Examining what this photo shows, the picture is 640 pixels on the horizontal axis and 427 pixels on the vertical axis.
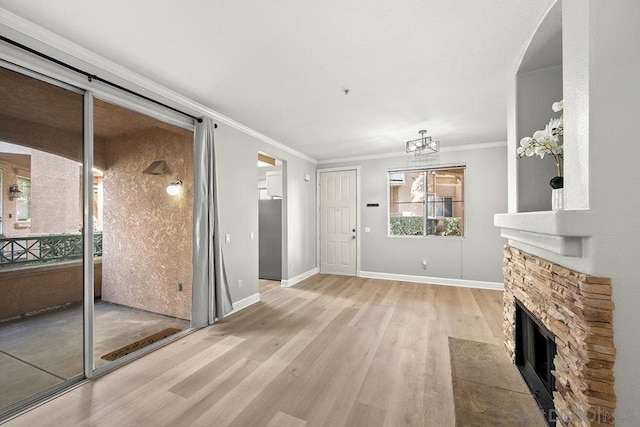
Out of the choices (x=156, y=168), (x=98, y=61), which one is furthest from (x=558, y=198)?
(x=156, y=168)

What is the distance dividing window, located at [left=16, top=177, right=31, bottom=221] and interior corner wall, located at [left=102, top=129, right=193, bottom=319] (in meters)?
1.53

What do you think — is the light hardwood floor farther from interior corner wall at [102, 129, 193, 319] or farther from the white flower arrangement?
the white flower arrangement

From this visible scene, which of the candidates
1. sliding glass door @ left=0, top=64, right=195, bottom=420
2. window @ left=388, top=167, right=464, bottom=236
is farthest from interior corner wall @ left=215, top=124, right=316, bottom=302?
window @ left=388, top=167, right=464, bottom=236

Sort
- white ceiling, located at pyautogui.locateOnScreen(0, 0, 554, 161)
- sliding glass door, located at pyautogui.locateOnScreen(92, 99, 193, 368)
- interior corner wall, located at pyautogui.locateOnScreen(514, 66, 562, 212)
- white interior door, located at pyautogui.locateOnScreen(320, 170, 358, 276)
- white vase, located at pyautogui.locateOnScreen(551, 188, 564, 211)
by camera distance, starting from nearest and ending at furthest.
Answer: white vase, located at pyautogui.locateOnScreen(551, 188, 564, 211) → white ceiling, located at pyautogui.locateOnScreen(0, 0, 554, 161) → interior corner wall, located at pyautogui.locateOnScreen(514, 66, 562, 212) → sliding glass door, located at pyautogui.locateOnScreen(92, 99, 193, 368) → white interior door, located at pyautogui.locateOnScreen(320, 170, 358, 276)

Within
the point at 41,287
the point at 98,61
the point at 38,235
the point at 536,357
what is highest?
the point at 98,61

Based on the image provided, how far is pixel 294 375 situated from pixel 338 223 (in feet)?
12.8

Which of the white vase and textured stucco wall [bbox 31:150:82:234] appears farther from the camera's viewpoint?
textured stucco wall [bbox 31:150:82:234]

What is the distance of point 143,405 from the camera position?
180 cm

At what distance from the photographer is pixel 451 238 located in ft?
16.1

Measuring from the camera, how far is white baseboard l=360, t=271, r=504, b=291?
462 cm

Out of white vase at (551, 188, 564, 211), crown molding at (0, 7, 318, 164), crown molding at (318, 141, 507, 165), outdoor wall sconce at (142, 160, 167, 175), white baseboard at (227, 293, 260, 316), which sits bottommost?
white baseboard at (227, 293, 260, 316)

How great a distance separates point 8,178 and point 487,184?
599 centimetres

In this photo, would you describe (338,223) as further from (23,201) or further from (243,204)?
(23,201)

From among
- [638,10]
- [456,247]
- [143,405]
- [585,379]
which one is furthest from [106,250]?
[456,247]
